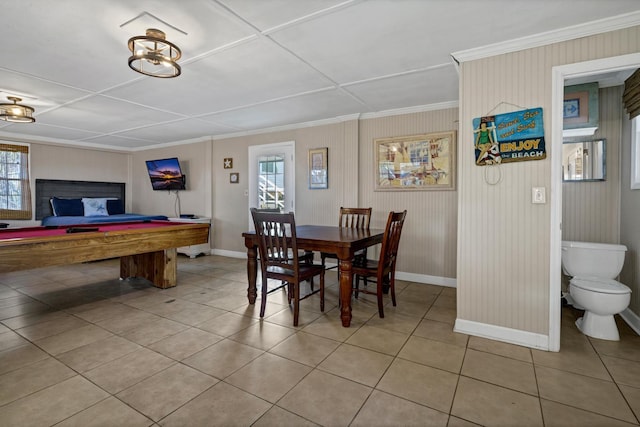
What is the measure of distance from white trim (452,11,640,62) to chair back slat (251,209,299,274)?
6.82ft

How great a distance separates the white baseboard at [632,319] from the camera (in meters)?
2.59

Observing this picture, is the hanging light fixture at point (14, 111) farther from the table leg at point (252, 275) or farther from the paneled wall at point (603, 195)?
the paneled wall at point (603, 195)

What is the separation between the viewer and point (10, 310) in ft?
10.4

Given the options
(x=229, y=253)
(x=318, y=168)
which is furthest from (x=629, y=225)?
(x=229, y=253)

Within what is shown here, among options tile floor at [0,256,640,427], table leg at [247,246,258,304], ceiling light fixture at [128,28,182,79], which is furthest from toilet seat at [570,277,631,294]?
ceiling light fixture at [128,28,182,79]

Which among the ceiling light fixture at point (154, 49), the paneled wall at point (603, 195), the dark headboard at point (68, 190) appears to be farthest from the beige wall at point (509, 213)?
the dark headboard at point (68, 190)

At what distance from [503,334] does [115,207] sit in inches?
308

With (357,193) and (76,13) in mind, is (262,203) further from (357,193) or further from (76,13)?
(76,13)

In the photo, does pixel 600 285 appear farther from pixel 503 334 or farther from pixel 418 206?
pixel 418 206

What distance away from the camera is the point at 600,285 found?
2.49 m

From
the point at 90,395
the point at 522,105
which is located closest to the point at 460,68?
the point at 522,105

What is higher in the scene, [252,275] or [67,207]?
[67,207]

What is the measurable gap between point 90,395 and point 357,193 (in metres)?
3.64

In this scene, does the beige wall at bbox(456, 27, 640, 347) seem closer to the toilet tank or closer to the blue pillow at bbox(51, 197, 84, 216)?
the toilet tank
